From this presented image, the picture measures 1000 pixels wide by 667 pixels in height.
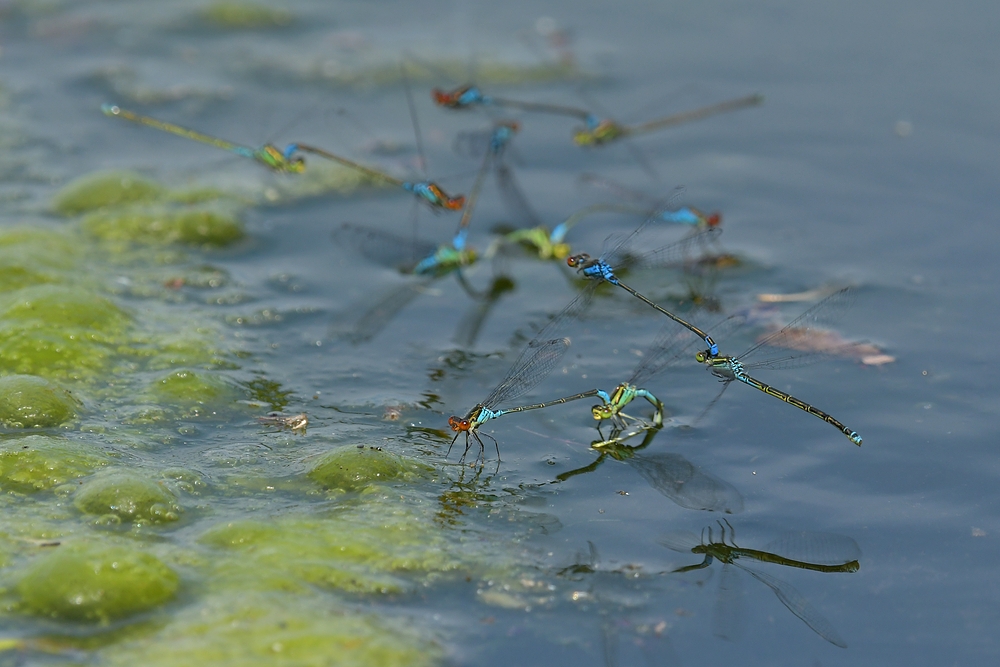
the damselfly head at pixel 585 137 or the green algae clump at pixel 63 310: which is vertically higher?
the damselfly head at pixel 585 137

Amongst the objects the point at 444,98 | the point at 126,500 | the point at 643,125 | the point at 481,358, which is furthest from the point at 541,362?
the point at 643,125

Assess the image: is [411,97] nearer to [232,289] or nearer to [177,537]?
[232,289]

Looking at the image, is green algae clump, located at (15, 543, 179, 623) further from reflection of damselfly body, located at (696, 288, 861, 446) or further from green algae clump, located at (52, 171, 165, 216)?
green algae clump, located at (52, 171, 165, 216)

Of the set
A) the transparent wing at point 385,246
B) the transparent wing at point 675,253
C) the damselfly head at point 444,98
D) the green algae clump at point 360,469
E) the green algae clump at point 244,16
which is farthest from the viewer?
the green algae clump at point 244,16

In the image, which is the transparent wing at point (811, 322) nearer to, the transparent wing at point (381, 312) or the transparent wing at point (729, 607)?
the transparent wing at point (729, 607)

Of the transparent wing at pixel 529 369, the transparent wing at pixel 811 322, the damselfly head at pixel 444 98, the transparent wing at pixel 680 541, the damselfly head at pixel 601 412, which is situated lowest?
the transparent wing at pixel 680 541

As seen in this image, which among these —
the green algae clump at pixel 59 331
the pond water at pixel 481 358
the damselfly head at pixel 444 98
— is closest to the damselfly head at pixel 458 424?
the pond water at pixel 481 358
